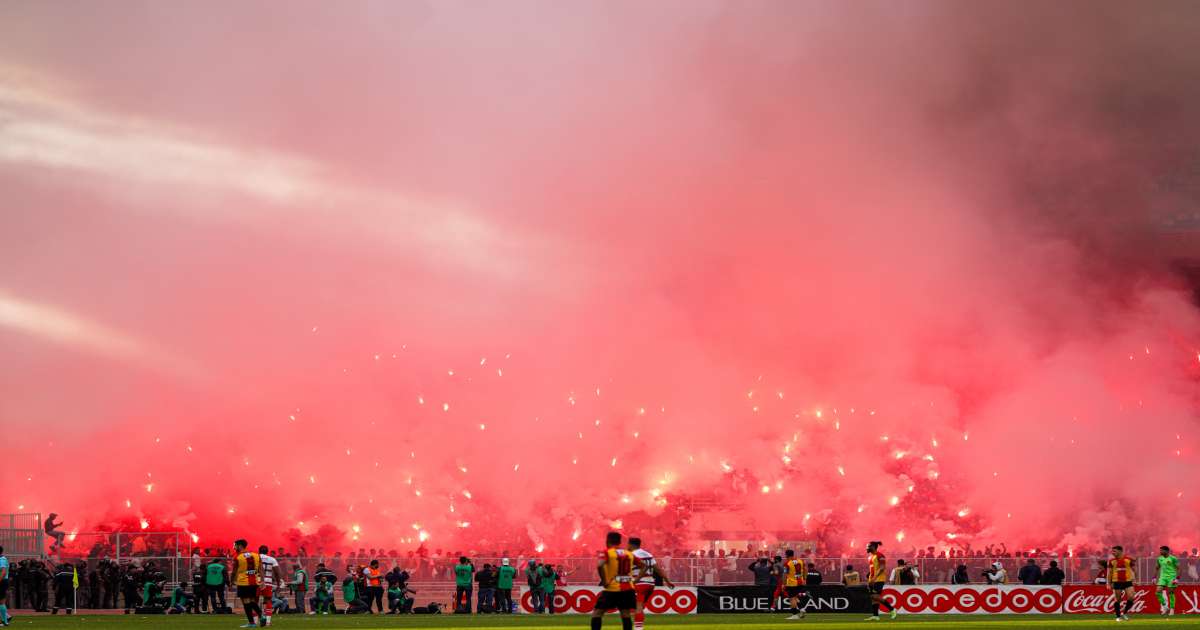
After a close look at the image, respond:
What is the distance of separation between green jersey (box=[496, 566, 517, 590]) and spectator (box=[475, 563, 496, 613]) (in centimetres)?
30

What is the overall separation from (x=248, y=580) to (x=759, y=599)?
16715 mm

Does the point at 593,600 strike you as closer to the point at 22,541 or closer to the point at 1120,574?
the point at 1120,574

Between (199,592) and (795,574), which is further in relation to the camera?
(199,592)

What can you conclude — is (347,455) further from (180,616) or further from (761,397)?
(180,616)

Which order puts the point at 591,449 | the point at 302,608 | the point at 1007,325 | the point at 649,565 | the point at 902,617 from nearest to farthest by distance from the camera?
the point at 649,565 → the point at 902,617 → the point at 302,608 → the point at 591,449 → the point at 1007,325

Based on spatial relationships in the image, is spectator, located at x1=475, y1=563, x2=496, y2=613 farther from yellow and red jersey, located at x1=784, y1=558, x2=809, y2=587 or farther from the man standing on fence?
the man standing on fence

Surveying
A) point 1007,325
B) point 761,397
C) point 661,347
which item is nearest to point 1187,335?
point 1007,325

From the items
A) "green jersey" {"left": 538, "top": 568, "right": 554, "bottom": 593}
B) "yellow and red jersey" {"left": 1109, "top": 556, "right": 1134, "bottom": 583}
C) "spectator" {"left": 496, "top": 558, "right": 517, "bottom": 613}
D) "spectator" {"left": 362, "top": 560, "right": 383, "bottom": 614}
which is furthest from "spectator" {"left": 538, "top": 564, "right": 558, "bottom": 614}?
"yellow and red jersey" {"left": 1109, "top": 556, "right": 1134, "bottom": 583}

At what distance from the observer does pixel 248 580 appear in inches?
1371

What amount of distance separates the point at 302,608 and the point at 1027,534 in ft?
119

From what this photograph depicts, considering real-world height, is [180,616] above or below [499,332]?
below

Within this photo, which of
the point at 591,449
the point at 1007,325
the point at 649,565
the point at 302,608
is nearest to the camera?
the point at 649,565

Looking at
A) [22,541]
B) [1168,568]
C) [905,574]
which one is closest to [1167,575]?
[1168,568]

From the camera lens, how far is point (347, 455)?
70562 mm
